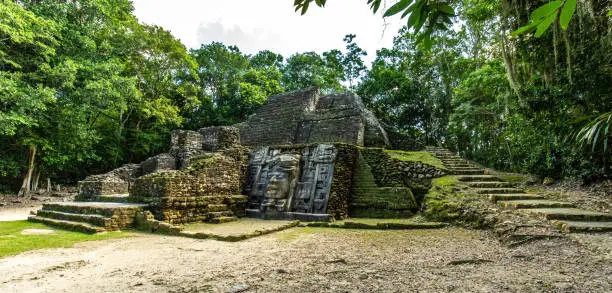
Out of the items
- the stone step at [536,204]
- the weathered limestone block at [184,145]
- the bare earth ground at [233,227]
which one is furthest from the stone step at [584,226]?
the weathered limestone block at [184,145]

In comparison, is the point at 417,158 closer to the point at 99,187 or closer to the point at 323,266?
the point at 323,266

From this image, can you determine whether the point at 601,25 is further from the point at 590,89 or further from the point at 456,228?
the point at 456,228

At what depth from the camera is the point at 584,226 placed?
468cm

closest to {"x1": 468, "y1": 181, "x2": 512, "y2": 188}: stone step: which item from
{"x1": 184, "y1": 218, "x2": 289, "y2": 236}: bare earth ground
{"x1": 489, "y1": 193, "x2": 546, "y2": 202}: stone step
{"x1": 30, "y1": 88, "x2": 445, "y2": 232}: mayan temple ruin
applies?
{"x1": 489, "y1": 193, "x2": 546, "y2": 202}: stone step

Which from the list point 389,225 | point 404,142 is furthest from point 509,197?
point 404,142

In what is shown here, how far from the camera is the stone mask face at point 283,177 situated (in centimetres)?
848

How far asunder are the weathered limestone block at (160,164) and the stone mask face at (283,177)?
7.32 meters

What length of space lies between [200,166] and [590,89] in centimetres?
950

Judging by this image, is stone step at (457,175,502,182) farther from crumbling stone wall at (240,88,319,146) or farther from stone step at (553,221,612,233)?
crumbling stone wall at (240,88,319,146)

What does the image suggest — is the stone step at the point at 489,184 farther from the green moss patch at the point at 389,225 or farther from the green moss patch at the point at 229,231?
the green moss patch at the point at 229,231

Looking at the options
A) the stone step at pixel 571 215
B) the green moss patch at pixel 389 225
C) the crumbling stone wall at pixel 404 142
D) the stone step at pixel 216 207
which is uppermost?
the crumbling stone wall at pixel 404 142

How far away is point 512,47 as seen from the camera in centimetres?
874

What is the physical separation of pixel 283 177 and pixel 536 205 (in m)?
5.92

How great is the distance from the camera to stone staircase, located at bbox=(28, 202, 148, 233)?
21.5 ft
